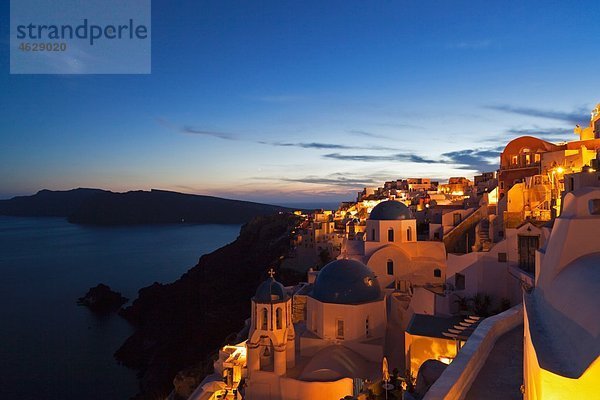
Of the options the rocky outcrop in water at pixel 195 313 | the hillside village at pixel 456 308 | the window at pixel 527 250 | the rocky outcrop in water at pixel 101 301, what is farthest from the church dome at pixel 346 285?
the rocky outcrop in water at pixel 101 301

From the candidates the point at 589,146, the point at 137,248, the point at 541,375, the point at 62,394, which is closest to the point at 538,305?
the point at 541,375

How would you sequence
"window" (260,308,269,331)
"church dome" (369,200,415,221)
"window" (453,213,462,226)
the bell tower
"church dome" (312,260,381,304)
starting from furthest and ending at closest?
"window" (453,213,462,226) → "church dome" (369,200,415,221) → "church dome" (312,260,381,304) → "window" (260,308,269,331) → the bell tower

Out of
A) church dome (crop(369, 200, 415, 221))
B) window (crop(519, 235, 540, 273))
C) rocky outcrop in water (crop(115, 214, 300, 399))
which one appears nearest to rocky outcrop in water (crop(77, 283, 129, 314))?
rocky outcrop in water (crop(115, 214, 300, 399))

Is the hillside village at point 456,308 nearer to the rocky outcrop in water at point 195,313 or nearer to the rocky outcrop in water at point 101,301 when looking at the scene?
the rocky outcrop in water at point 195,313

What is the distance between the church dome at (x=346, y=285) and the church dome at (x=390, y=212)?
6131 mm

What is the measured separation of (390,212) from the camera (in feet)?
77.9

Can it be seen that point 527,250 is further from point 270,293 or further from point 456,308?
point 270,293

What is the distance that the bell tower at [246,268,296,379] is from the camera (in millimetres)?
Result: 16172

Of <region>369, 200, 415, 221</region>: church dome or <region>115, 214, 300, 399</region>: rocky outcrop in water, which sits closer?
<region>369, 200, 415, 221</region>: church dome

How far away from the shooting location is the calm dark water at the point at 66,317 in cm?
3488

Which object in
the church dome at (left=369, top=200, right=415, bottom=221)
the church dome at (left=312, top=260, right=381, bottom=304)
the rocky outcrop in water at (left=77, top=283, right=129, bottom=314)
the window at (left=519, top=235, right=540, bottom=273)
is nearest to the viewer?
the church dome at (left=312, top=260, right=381, bottom=304)

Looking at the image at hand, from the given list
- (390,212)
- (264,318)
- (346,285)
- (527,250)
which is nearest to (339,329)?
(346,285)

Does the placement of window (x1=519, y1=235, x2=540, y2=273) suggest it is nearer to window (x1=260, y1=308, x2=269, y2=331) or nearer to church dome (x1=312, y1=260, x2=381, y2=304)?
church dome (x1=312, y1=260, x2=381, y2=304)

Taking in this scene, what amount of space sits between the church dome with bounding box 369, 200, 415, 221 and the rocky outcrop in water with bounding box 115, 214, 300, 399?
12.7m
